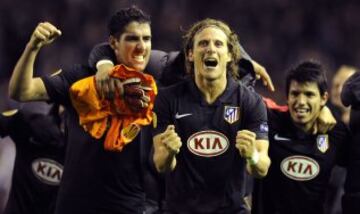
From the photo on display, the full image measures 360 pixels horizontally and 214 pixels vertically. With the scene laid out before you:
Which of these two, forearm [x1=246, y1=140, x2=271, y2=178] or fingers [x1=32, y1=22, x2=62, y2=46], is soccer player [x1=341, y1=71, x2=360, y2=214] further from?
fingers [x1=32, y1=22, x2=62, y2=46]

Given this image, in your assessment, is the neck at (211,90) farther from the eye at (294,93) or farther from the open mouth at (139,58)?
the eye at (294,93)

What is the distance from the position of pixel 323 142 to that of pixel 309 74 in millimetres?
373

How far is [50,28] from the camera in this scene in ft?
13.8

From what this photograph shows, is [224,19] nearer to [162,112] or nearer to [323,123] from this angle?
[323,123]

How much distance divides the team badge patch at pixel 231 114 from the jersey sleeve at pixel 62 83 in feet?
2.23

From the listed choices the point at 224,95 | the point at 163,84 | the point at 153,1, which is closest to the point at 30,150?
the point at 163,84

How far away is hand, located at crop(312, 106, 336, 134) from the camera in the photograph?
518 centimetres

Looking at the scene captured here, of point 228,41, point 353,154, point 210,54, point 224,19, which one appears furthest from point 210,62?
point 224,19

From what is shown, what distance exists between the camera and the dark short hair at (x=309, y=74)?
17.4ft

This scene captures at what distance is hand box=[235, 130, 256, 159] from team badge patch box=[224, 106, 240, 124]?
0.34 metres

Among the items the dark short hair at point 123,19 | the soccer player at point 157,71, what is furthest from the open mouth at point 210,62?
the dark short hair at point 123,19

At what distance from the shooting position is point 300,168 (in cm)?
513

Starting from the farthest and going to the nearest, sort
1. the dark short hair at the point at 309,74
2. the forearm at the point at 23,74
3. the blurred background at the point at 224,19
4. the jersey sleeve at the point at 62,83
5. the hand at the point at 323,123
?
the blurred background at the point at 224,19, the dark short hair at the point at 309,74, the hand at the point at 323,123, the jersey sleeve at the point at 62,83, the forearm at the point at 23,74

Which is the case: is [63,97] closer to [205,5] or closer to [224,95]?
[224,95]
